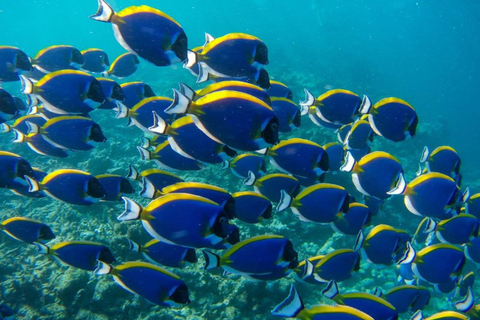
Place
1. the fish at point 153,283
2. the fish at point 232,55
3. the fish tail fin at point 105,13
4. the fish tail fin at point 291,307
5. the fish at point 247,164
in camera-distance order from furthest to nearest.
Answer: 1. the fish at point 247,164
2. the fish at point 232,55
3. the fish at point 153,283
4. the fish tail fin at point 105,13
5. the fish tail fin at point 291,307

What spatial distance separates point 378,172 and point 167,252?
2.49 m

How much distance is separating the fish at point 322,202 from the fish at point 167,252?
108 cm

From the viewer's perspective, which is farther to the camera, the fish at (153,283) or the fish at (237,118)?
the fish at (153,283)

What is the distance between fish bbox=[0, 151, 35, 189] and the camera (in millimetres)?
3037

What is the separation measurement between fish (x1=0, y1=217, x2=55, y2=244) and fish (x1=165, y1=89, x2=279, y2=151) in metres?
2.97

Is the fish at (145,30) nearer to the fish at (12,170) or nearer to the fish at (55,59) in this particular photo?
the fish at (12,170)

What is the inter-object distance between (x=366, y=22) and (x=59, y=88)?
401ft

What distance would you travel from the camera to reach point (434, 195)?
3109mm

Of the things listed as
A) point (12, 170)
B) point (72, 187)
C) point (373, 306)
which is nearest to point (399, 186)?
point (373, 306)

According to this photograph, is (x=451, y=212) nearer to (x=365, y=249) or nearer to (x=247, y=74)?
(x=365, y=249)

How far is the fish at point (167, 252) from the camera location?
2902 mm

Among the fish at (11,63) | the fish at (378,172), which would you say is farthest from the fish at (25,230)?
the fish at (378,172)

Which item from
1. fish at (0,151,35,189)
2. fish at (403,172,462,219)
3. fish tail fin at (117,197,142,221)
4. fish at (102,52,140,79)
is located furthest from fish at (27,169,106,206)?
fish at (403,172,462,219)

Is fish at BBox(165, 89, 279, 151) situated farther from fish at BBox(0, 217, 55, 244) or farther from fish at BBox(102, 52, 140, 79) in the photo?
fish at BBox(102, 52, 140, 79)
